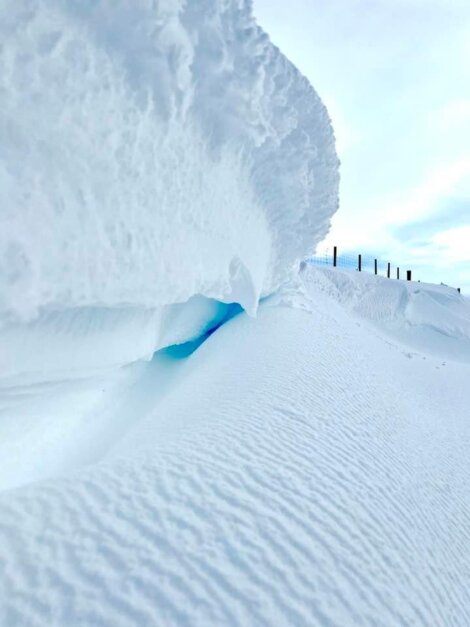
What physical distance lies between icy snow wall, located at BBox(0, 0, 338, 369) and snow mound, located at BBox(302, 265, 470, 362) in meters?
5.28

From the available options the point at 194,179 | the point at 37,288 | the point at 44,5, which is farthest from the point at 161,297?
the point at 44,5

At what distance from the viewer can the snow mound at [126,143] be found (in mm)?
1055

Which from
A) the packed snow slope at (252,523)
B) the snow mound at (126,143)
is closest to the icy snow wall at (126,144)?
the snow mound at (126,143)

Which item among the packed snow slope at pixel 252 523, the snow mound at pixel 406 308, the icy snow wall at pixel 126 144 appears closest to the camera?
the packed snow slope at pixel 252 523

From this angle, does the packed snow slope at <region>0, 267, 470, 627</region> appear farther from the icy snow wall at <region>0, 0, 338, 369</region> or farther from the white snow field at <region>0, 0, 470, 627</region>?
the icy snow wall at <region>0, 0, 338, 369</region>

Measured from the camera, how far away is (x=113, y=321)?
1685 millimetres

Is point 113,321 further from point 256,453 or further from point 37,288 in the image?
point 256,453

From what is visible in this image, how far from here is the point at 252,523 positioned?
0.87m

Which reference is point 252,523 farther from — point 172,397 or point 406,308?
point 406,308

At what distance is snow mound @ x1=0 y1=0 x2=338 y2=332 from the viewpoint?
105 cm

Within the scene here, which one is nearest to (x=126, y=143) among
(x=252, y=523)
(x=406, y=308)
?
(x=252, y=523)

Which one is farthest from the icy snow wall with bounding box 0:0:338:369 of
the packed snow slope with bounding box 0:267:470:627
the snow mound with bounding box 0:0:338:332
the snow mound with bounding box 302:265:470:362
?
the snow mound with bounding box 302:265:470:362

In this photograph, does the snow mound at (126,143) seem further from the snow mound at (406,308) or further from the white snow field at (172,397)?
the snow mound at (406,308)

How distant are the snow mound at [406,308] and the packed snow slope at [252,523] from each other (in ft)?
18.8
